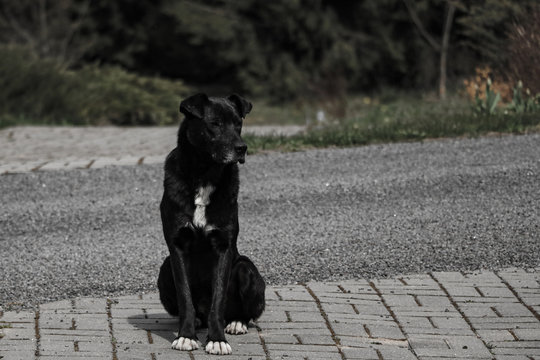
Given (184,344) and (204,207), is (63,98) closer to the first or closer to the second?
(204,207)

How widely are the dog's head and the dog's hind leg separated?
2.20 ft

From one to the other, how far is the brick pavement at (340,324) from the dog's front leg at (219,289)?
0.36 ft

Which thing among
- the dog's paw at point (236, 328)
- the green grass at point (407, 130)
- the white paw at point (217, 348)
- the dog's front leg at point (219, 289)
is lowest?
the green grass at point (407, 130)

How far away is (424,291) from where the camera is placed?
5.67 metres

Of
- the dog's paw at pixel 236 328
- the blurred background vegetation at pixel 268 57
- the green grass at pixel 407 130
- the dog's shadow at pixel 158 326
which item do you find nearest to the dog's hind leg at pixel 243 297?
the dog's paw at pixel 236 328

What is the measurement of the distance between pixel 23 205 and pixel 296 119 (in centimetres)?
980

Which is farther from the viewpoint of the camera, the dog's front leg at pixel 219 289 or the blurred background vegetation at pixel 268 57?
the blurred background vegetation at pixel 268 57

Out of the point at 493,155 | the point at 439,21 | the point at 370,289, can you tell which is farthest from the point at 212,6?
the point at 370,289

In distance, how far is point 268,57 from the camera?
74.8 feet

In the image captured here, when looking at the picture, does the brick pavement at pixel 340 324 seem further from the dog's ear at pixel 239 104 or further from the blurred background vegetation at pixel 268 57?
the blurred background vegetation at pixel 268 57

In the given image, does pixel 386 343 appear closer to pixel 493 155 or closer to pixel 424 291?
pixel 424 291

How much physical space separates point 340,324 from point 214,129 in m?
1.39

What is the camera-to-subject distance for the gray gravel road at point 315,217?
6.17 meters

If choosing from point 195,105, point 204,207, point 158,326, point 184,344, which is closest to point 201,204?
point 204,207
